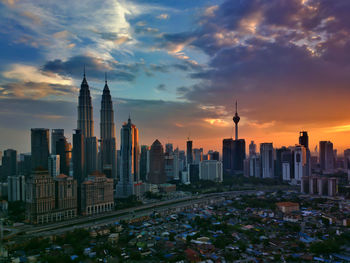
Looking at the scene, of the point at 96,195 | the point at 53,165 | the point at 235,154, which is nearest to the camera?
the point at 96,195

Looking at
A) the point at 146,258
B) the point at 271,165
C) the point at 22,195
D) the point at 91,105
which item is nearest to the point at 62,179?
the point at 22,195

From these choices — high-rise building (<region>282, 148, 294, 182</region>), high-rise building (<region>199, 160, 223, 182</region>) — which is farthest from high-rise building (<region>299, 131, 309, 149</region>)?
high-rise building (<region>199, 160, 223, 182</region>)

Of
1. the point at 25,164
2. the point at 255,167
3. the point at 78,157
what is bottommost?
the point at 255,167

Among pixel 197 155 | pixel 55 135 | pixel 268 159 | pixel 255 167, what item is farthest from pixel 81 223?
pixel 197 155

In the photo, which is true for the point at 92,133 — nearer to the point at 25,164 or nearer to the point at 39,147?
the point at 25,164

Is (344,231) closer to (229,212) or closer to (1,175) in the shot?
(229,212)
